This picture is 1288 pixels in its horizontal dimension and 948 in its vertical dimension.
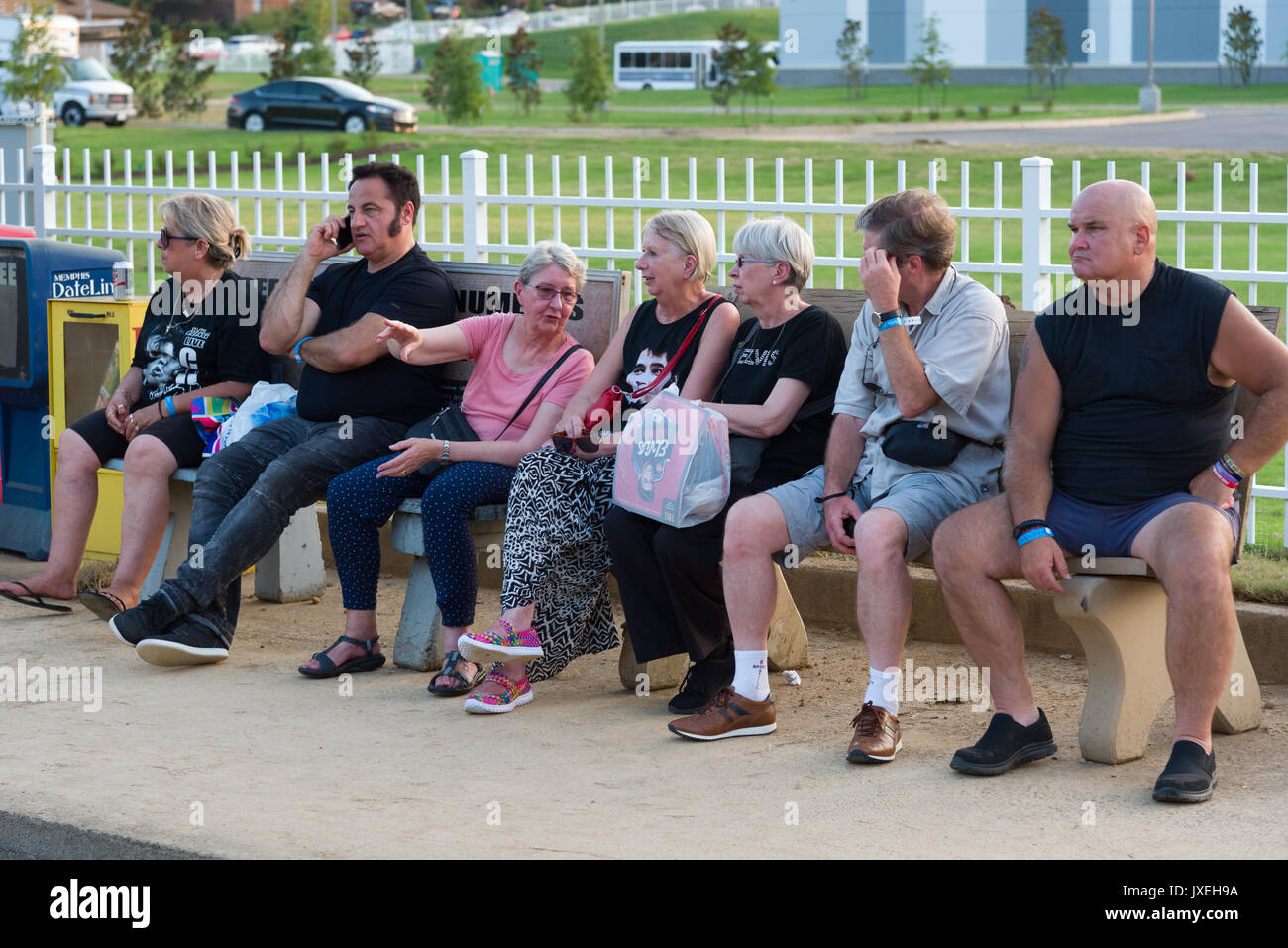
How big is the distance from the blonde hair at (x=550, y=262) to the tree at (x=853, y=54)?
45.6 meters

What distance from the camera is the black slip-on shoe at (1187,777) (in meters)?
3.88

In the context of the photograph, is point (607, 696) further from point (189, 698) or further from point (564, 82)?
→ point (564, 82)

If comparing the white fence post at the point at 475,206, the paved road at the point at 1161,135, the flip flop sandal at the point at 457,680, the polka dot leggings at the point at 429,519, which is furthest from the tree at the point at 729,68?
the flip flop sandal at the point at 457,680

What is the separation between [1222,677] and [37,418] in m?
5.15

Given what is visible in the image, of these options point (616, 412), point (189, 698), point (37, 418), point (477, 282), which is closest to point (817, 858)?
point (616, 412)

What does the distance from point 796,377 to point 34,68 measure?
26679 millimetres

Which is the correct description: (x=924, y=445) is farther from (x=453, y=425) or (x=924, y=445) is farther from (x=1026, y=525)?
(x=453, y=425)

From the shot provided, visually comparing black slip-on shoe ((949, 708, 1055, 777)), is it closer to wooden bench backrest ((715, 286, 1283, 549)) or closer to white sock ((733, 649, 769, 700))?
white sock ((733, 649, 769, 700))

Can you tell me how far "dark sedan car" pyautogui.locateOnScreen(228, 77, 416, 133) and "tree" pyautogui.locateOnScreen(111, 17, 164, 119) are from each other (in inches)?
229

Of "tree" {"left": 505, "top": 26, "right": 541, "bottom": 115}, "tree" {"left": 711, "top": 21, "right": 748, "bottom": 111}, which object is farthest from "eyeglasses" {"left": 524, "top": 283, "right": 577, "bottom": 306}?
"tree" {"left": 505, "top": 26, "right": 541, "bottom": 115}

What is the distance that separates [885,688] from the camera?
4.32 metres

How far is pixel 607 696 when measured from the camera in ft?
16.6

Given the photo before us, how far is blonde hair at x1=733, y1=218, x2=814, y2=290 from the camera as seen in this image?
4.86m

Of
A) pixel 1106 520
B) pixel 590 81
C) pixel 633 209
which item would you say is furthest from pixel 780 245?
pixel 590 81
